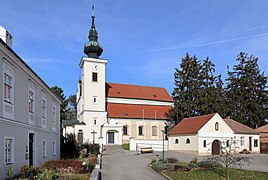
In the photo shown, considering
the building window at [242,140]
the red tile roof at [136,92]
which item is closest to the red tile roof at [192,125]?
the building window at [242,140]

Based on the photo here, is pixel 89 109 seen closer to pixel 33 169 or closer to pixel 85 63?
pixel 85 63

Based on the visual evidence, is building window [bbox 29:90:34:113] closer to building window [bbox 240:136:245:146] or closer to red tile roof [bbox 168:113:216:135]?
red tile roof [bbox 168:113:216:135]

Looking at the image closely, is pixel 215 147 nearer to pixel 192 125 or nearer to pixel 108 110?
pixel 192 125

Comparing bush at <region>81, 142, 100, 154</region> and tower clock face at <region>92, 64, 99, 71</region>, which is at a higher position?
tower clock face at <region>92, 64, 99, 71</region>

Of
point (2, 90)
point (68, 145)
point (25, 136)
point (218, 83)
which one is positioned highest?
point (218, 83)

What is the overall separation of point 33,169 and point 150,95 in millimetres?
49203

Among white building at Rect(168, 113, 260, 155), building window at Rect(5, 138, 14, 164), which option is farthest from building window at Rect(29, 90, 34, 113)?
white building at Rect(168, 113, 260, 155)

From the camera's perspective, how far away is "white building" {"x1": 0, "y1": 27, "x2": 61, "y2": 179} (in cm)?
1404

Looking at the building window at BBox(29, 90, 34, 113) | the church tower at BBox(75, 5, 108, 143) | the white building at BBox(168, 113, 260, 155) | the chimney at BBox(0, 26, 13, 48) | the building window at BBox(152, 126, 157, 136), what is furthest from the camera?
the building window at BBox(152, 126, 157, 136)

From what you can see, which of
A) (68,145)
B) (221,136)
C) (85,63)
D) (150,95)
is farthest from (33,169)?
(150,95)

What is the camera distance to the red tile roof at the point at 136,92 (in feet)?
201

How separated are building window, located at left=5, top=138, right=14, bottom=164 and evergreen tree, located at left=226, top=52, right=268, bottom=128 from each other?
1990 inches

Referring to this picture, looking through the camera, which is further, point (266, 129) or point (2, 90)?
point (266, 129)

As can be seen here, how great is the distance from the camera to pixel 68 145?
35.2 m
